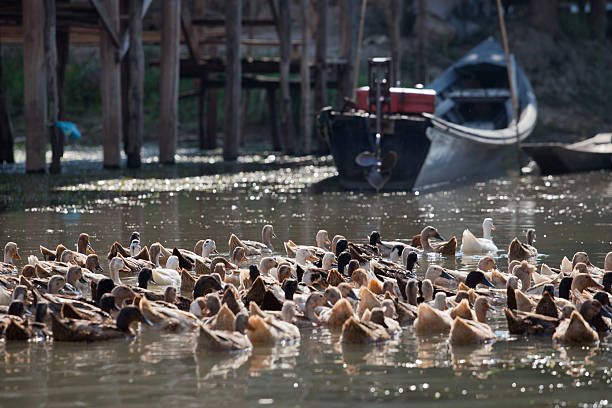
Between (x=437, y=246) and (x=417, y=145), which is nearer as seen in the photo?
(x=437, y=246)

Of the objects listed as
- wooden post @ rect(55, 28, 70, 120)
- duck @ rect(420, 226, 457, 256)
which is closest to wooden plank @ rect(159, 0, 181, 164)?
wooden post @ rect(55, 28, 70, 120)

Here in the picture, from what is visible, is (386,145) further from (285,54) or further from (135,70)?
(285,54)

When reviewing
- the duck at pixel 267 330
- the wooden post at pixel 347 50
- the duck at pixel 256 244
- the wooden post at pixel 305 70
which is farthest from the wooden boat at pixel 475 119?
the duck at pixel 267 330

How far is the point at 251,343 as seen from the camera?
29.7 ft

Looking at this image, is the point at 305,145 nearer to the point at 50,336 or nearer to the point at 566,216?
the point at 566,216

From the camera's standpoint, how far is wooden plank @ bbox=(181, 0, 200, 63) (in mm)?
32906

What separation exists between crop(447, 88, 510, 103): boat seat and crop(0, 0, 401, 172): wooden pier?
138 inches

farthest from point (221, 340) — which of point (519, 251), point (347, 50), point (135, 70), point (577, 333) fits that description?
point (347, 50)

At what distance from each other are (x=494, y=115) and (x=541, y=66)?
14757mm

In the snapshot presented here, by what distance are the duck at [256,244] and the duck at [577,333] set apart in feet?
19.1

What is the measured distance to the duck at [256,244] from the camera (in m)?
14.0

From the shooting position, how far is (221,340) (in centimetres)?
869

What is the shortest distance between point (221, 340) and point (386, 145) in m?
15.9

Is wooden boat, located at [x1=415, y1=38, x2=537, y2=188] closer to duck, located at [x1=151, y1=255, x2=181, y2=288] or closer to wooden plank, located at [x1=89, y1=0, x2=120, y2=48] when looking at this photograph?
wooden plank, located at [x1=89, y1=0, x2=120, y2=48]
